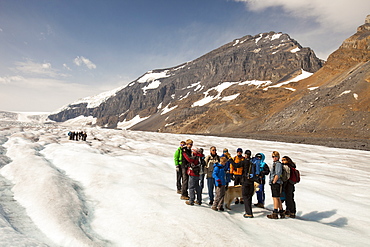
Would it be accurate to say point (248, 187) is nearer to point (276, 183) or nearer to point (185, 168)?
point (276, 183)

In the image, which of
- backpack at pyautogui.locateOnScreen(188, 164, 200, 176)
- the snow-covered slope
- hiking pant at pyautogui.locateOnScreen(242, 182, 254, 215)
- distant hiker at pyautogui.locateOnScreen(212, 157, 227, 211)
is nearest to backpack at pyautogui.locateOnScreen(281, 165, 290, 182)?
hiking pant at pyautogui.locateOnScreen(242, 182, 254, 215)

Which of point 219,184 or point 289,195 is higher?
point 219,184

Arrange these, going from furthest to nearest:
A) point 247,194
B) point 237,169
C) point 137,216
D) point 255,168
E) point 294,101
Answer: point 294,101 → point 237,169 → point 255,168 → point 247,194 → point 137,216

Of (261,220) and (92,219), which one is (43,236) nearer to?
(92,219)

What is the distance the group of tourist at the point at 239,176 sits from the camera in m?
7.52

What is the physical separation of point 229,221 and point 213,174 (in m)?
1.65

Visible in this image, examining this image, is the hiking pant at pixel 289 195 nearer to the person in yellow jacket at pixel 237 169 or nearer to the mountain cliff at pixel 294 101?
the person in yellow jacket at pixel 237 169

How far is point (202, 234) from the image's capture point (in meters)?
5.62

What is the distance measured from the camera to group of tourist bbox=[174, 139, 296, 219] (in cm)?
752

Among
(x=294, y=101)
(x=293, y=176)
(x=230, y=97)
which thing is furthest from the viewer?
(x=230, y=97)

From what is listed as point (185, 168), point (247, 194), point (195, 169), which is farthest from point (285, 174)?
point (185, 168)

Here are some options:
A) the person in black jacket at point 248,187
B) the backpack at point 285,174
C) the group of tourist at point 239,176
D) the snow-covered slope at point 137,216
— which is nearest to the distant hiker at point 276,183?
the group of tourist at point 239,176

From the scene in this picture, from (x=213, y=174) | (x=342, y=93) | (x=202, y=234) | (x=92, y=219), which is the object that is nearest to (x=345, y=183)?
(x=213, y=174)

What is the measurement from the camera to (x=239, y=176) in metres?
8.31
